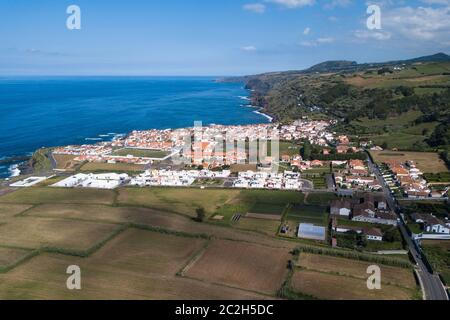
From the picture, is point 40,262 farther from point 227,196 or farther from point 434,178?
point 434,178

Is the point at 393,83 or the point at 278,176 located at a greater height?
the point at 393,83

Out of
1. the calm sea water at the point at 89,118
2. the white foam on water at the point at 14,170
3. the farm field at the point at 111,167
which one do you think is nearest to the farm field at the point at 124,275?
the farm field at the point at 111,167

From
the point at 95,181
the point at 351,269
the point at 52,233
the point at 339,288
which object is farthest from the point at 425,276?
the point at 95,181
